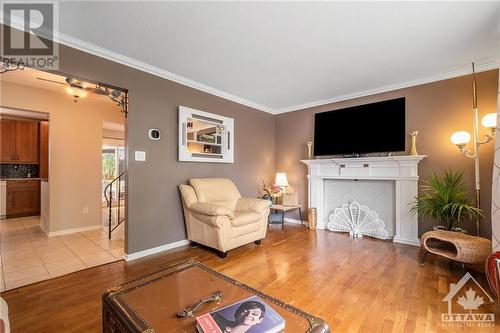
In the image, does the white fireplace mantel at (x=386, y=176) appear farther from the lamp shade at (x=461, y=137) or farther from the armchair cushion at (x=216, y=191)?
the armchair cushion at (x=216, y=191)

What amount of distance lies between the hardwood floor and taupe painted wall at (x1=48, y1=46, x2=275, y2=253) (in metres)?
0.37

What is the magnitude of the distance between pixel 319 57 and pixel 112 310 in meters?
2.98

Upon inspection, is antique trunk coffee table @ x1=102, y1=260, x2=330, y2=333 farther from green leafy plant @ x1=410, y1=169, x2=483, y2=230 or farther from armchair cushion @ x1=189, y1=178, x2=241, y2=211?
green leafy plant @ x1=410, y1=169, x2=483, y2=230

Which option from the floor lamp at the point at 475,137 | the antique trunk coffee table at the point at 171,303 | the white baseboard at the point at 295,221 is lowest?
the white baseboard at the point at 295,221

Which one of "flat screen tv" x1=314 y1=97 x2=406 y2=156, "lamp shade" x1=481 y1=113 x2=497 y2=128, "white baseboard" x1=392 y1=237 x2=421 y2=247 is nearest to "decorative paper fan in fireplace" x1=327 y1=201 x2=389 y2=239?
"white baseboard" x1=392 y1=237 x2=421 y2=247

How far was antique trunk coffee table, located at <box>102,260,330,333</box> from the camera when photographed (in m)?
0.97

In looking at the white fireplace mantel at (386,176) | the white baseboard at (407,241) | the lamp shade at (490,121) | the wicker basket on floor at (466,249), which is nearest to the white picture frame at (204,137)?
the white fireplace mantel at (386,176)

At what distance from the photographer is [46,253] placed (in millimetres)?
2869

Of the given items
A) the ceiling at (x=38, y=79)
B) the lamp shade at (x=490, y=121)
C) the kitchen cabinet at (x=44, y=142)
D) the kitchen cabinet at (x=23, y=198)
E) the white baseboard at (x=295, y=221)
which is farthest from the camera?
the kitchen cabinet at (x=44, y=142)

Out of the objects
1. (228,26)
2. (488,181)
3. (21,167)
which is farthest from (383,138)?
(21,167)

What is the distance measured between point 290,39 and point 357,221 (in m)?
3.01

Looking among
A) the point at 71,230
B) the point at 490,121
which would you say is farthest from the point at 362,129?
the point at 71,230

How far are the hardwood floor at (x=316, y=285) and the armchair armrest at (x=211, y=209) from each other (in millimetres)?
561

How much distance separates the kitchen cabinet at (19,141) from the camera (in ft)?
16.2
